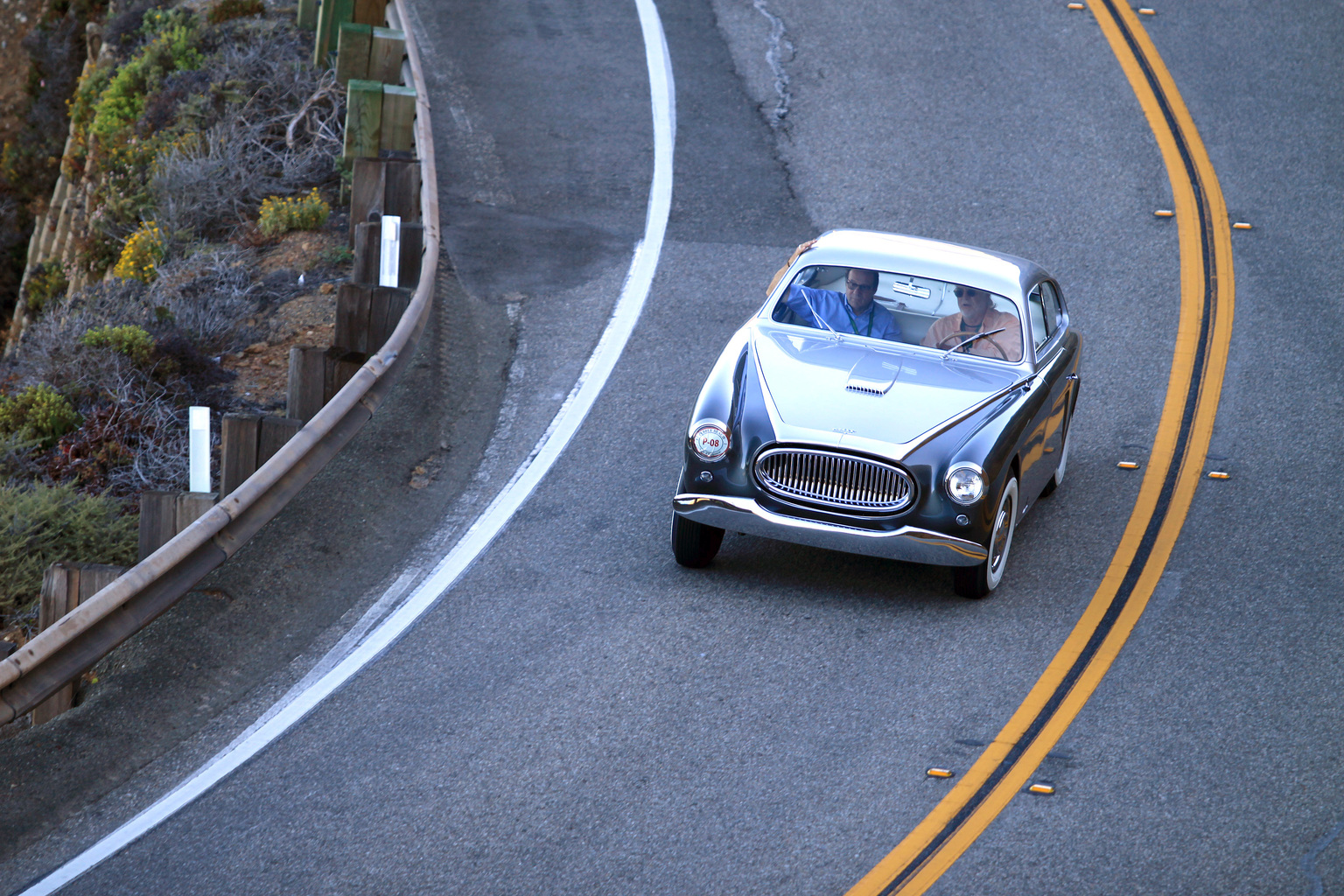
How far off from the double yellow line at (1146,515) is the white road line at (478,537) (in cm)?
280

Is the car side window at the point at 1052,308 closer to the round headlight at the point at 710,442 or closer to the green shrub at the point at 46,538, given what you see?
the round headlight at the point at 710,442

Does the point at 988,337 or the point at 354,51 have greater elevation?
the point at 354,51

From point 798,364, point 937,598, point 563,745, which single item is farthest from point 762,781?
point 798,364

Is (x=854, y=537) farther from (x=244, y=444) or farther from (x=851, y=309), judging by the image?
(x=244, y=444)

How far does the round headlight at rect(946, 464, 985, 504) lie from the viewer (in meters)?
7.24

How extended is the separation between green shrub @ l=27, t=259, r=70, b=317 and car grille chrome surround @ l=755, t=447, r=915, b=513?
11055 millimetres

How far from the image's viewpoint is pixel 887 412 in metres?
7.49

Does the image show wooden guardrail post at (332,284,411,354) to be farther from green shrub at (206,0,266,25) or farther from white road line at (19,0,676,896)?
green shrub at (206,0,266,25)

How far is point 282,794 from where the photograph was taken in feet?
19.6

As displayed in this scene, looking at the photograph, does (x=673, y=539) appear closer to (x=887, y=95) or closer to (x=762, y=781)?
(x=762, y=781)

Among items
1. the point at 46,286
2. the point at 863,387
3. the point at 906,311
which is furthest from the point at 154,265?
the point at 863,387

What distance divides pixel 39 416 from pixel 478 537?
11.4 feet

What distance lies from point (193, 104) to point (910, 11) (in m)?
8.68

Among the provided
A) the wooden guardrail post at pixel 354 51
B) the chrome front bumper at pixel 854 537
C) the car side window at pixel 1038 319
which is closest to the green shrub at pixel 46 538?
the chrome front bumper at pixel 854 537
